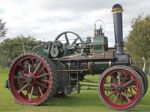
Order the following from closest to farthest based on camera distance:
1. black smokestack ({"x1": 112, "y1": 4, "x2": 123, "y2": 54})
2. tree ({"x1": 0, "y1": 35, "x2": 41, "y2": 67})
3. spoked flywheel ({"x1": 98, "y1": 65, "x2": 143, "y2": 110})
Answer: spoked flywheel ({"x1": 98, "y1": 65, "x2": 143, "y2": 110}) → black smokestack ({"x1": 112, "y1": 4, "x2": 123, "y2": 54}) → tree ({"x1": 0, "y1": 35, "x2": 41, "y2": 67})

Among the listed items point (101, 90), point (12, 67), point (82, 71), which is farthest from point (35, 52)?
point (101, 90)

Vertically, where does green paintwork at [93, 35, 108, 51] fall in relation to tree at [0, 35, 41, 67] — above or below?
below

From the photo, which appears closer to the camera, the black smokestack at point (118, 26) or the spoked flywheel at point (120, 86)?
the spoked flywheel at point (120, 86)

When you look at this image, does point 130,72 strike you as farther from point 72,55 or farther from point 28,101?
point 28,101

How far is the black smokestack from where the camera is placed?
12031mm

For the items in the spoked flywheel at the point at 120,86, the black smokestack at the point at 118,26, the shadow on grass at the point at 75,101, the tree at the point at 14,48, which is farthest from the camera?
the tree at the point at 14,48

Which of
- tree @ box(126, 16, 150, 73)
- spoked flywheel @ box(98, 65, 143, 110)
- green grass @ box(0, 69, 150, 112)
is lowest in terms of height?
green grass @ box(0, 69, 150, 112)

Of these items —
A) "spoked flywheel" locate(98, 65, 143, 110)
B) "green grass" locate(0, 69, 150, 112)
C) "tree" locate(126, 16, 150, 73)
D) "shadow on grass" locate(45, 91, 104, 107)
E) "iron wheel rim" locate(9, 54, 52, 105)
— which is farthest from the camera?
"tree" locate(126, 16, 150, 73)

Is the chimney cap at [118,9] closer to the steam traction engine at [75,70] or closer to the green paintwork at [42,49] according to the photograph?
the steam traction engine at [75,70]

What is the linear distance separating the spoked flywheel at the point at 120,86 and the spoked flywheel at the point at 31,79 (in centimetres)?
158

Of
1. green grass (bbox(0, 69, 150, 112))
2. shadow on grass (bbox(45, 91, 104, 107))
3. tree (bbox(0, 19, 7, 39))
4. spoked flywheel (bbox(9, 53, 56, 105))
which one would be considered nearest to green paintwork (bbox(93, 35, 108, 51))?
spoked flywheel (bbox(9, 53, 56, 105))

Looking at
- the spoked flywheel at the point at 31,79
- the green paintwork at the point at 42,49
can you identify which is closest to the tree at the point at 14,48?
the green paintwork at the point at 42,49

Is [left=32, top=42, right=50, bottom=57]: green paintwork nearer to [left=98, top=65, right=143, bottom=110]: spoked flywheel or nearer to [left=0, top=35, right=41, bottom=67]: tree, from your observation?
[left=0, top=35, right=41, bottom=67]: tree

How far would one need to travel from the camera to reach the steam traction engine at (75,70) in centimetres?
1141
